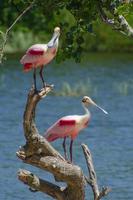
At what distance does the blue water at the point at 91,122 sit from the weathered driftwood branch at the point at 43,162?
17.9 feet

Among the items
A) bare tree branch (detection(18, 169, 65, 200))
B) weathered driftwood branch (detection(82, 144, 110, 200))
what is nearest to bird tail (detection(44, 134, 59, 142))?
weathered driftwood branch (detection(82, 144, 110, 200))

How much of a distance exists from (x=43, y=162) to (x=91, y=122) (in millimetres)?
17297

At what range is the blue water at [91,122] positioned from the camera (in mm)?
20030

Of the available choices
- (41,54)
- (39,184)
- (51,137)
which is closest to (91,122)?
(51,137)

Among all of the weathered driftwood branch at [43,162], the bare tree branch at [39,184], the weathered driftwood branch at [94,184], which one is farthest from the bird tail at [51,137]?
the bare tree branch at [39,184]

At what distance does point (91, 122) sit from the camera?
2903 cm

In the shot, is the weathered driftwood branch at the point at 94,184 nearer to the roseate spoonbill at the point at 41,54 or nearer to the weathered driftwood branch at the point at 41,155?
the weathered driftwood branch at the point at 41,155

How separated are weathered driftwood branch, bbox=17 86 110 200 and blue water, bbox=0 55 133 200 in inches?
215

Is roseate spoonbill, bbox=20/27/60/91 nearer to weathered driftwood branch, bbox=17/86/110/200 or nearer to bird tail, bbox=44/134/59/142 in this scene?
weathered driftwood branch, bbox=17/86/110/200

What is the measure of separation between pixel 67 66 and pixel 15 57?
6220 millimetres

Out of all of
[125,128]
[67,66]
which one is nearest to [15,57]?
[67,66]

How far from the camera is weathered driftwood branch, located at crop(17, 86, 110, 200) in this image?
1159cm

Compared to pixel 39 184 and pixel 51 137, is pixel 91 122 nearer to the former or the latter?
pixel 51 137

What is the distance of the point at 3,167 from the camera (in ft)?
71.3
